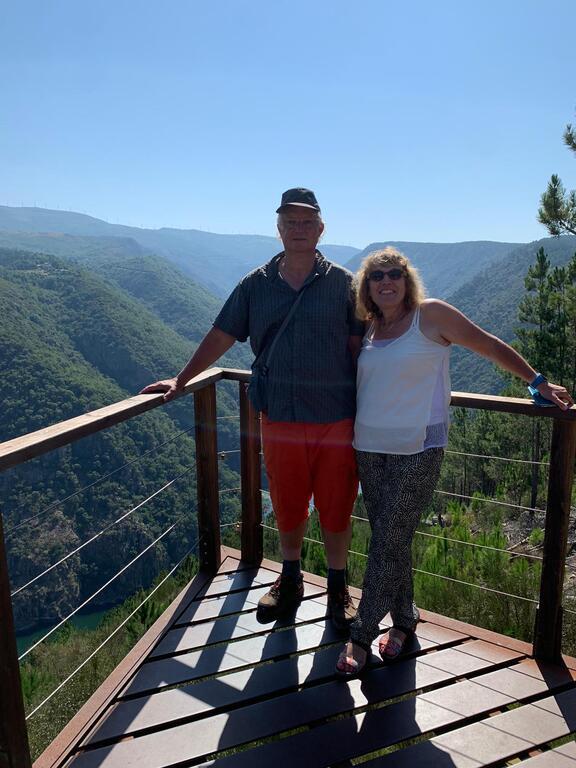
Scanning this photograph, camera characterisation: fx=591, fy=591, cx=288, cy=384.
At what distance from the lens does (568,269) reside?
1145cm

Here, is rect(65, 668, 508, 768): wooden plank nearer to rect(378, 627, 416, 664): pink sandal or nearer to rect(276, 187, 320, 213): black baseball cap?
rect(378, 627, 416, 664): pink sandal

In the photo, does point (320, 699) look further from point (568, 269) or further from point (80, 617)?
point (80, 617)

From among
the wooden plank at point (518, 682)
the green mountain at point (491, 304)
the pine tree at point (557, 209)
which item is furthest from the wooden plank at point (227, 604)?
the green mountain at point (491, 304)

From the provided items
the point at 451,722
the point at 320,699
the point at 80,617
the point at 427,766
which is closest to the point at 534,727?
the point at 451,722

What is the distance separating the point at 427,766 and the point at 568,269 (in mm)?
11688

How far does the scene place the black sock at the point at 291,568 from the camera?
213 centimetres

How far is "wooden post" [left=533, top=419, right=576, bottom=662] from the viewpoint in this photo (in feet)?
5.91

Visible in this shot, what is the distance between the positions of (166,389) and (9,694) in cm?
99

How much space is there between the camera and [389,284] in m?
1.63

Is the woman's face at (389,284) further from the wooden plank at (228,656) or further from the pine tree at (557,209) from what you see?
the pine tree at (557,209)

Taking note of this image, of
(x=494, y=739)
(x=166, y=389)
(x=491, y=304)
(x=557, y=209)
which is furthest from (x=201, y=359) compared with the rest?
(x=491, y=304)

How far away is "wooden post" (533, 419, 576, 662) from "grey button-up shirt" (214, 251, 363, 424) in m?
0.64

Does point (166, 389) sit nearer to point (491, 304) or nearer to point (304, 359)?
point (304, 359)

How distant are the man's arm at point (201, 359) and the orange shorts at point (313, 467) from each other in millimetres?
279
